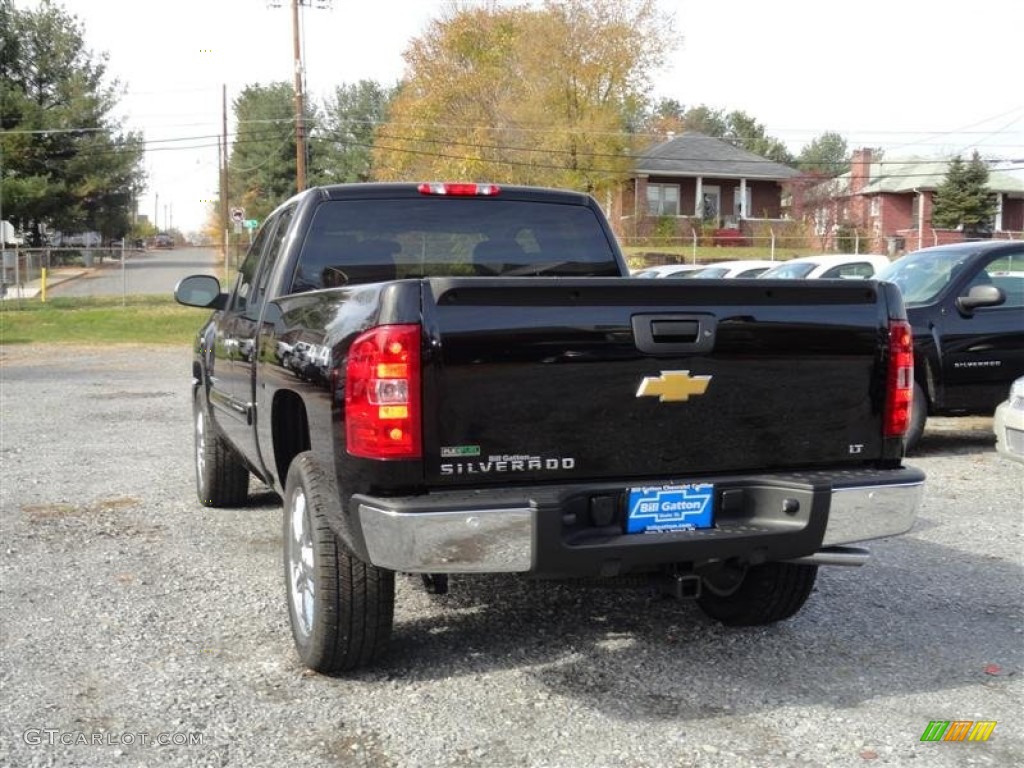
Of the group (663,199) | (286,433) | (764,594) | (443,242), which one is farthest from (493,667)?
(663,199)

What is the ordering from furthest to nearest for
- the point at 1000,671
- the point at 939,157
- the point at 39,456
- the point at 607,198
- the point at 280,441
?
1. the point at 939,157
2. the point at 607,198
3. the point at 39,456
4. the point at 280,441
5. the point at 1000,671

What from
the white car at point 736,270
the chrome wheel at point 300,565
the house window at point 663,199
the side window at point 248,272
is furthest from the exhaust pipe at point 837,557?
the house window at point 663,199

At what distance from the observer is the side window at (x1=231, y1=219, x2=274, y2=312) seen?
6203 millimetres

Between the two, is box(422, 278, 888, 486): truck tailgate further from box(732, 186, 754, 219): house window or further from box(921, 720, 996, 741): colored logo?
box(732, 186, 754, 219): house window

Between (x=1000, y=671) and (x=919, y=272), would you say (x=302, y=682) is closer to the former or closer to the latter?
(x=1000, y=671)

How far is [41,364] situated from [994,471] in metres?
15.8

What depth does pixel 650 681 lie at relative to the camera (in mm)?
4270

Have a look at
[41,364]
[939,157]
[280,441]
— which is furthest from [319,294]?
[939,157]

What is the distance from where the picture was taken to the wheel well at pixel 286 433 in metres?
4.84

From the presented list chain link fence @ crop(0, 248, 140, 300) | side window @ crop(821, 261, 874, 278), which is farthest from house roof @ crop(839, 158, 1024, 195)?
side window @ crop(821, 261, 874, 278)

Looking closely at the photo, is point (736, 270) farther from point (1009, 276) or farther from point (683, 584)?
point (683, 584)

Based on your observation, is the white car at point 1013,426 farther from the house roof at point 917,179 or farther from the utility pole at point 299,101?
the house roof at point 917,179

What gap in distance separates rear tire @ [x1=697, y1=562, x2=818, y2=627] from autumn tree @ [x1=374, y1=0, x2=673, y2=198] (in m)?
35.2

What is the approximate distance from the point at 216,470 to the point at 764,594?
12.7 ft
